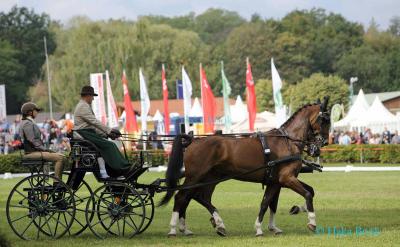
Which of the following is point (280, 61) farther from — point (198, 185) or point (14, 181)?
point (198, 185)

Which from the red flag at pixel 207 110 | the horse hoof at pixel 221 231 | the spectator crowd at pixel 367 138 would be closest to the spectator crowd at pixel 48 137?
the red flag at pixel 207 110

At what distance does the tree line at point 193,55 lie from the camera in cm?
8075

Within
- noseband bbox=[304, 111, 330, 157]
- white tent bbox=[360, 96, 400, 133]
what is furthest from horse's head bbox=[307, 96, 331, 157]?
white tent bbox=[360, 96, 400, 133]

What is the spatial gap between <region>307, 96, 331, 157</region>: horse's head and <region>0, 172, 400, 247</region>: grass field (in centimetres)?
135

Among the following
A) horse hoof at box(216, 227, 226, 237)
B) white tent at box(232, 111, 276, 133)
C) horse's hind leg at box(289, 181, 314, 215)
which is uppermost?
white tent at box(232, 111, 276, 133)

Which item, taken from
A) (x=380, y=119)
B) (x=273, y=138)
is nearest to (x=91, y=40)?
(x=380, y=119)

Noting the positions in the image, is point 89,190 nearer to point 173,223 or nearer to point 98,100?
point 173,223

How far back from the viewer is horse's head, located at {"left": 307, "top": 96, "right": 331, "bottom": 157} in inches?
552

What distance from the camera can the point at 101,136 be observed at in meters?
13.3

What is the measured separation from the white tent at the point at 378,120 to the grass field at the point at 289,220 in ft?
71.5

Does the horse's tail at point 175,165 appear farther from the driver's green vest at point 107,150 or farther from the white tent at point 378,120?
the white tent at point 378,120

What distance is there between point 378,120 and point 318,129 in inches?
1386

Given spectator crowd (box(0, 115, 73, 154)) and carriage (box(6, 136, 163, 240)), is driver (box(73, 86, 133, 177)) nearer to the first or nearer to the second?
carriage (box(6, 136, 163, 240))

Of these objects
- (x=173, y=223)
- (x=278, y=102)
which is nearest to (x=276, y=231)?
(x=173, y=223)
